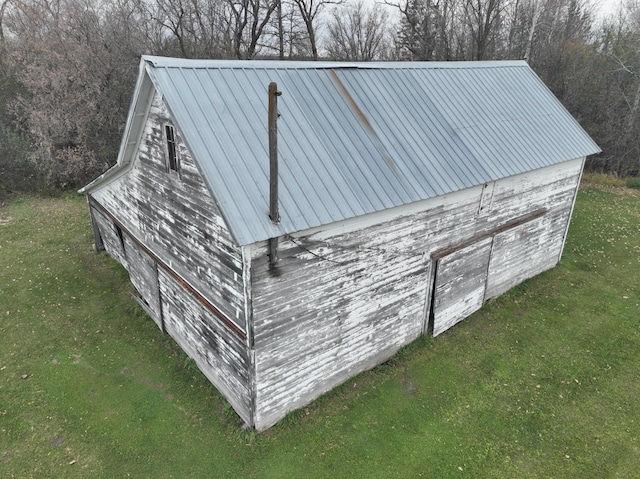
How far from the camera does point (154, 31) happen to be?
28.9 metres

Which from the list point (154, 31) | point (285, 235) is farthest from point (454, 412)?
point (154, 31)

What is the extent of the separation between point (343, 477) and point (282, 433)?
144cm

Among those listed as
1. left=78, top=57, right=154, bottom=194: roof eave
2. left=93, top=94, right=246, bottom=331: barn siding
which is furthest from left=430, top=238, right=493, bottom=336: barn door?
left=78, top=57, right=154, bottom=194: roof eave

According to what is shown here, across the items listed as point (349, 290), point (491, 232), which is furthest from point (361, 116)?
point (491, 232)

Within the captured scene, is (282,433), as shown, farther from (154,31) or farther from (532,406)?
(154,31)

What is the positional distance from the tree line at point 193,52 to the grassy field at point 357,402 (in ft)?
38.9

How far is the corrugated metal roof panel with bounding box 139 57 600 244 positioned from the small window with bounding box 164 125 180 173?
92 centimetres

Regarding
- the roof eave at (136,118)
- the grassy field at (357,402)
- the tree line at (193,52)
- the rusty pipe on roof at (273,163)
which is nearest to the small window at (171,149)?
the roof eave at (136,118)

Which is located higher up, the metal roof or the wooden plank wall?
the metal roof

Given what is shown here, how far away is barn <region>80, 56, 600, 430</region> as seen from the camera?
7.24 meters

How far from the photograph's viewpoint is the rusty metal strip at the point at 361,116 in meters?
8.91

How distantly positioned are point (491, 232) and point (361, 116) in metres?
4.87

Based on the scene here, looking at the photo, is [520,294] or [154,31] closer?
[520,294]

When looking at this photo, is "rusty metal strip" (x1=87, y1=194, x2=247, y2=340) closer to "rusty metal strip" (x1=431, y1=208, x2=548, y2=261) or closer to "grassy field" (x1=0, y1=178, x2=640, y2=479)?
"grassy field" (x1=0, y1=178, x2=640, y2=479)
